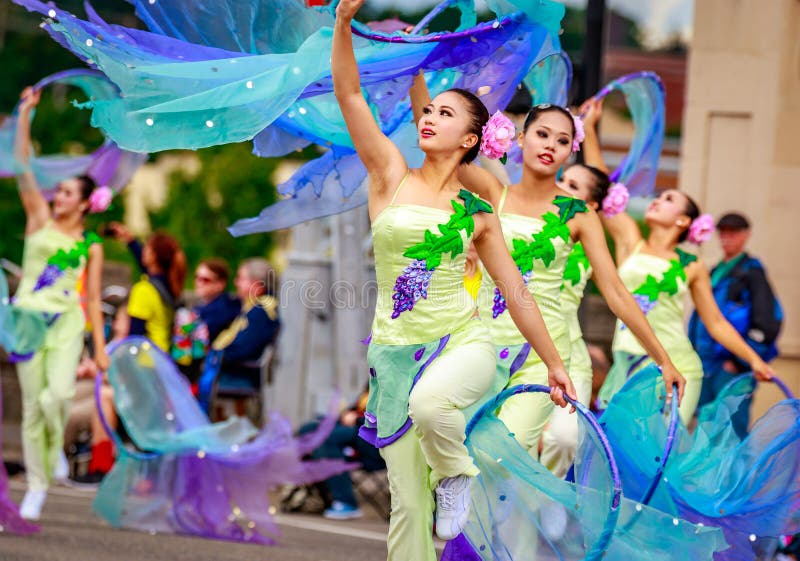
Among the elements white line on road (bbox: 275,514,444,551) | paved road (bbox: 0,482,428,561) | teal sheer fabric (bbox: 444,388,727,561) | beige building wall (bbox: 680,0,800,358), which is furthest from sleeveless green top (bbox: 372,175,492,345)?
beige building wall (bbox: 680,0,800,358)

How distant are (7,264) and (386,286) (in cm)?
535

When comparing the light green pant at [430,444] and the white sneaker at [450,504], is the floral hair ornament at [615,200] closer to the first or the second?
the light green pant at [430,444]

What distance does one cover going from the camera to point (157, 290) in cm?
1090

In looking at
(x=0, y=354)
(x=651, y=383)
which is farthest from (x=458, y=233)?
(x=0, y=354)

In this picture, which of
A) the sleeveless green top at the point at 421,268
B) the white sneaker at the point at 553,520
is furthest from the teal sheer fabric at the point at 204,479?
the sleeveless green top at the point at 421,268

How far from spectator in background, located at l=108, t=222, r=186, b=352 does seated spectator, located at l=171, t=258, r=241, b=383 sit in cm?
11

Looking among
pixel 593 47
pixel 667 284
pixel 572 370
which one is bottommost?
pixel 572 370

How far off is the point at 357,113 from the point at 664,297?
3.53 m

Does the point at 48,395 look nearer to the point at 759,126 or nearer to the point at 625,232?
the point at 625,232

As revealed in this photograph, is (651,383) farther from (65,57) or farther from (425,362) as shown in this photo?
(65,57)

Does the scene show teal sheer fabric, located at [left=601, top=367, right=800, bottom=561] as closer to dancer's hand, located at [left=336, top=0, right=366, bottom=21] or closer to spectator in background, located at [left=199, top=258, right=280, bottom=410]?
Answer: dancer's hand, located at [left=336, top=0, right=366, bottom=21]

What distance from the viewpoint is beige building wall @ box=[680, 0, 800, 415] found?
11.4 metres

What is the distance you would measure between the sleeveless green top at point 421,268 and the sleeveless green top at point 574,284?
1.59m

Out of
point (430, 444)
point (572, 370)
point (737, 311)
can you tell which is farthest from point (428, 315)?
point (737, 311)
